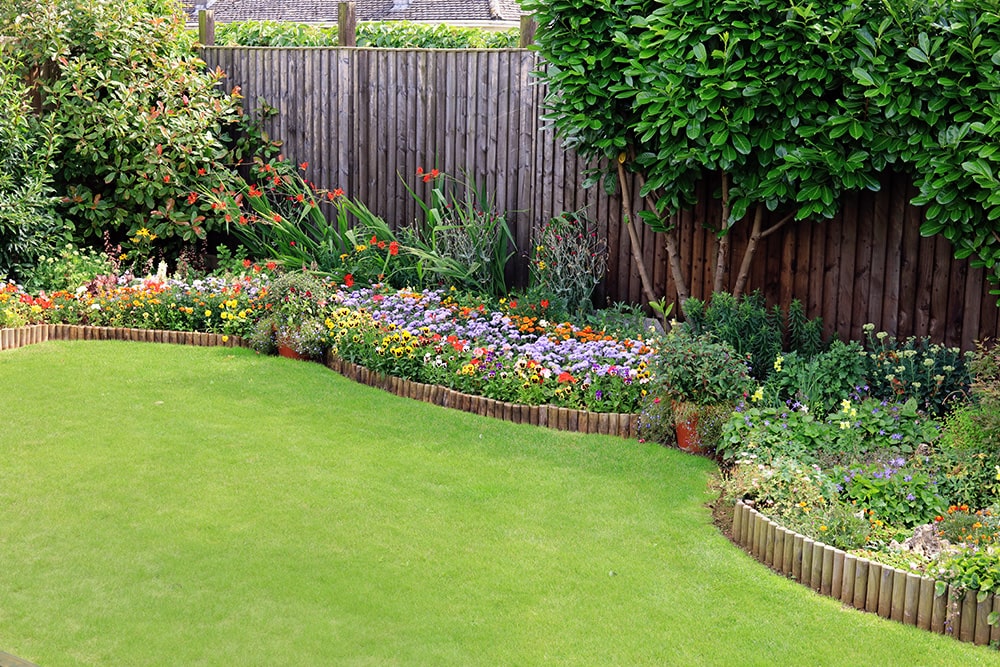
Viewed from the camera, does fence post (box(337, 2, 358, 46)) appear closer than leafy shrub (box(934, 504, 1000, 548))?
No

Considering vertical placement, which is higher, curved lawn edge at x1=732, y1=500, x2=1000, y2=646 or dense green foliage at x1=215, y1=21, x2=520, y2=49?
dense green foliage at x1=215, y1=21, x2=520, y2=49

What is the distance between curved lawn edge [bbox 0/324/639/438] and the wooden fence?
1.96 m

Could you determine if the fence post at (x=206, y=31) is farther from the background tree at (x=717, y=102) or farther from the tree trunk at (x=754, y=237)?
the tree trunk at (x=754, y=237)

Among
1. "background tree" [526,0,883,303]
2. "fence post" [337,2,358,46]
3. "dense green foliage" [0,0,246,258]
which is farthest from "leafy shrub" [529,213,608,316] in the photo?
"dense green foliage" [0,0,246,258]

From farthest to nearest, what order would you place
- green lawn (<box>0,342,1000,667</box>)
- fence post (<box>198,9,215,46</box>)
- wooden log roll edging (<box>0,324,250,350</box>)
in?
fence post (<box>198,9,215,46</box>)
wooden log roll edging (<box>0,324,250,350</box>)
green lawn (<box>0,342,1000,667</box>)

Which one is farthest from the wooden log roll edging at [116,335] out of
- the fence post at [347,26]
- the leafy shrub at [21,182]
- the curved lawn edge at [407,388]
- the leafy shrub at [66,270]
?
the fence post at [347,26]

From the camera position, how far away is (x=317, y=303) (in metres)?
8.83

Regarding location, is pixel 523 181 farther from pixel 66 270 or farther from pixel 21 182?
pixel 21 182

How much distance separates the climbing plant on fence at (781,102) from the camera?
21.4ft

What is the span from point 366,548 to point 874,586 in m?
2.24

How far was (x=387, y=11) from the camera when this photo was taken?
90.3 feet

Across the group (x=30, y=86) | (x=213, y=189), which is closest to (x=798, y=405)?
(x=213, y=189)

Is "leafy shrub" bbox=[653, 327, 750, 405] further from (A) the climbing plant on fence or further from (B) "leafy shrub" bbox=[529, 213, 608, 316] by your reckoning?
(B) "leafy shrub" bbox=[529, 213, 608, 316]

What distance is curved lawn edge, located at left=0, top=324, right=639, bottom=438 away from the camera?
276 inches
